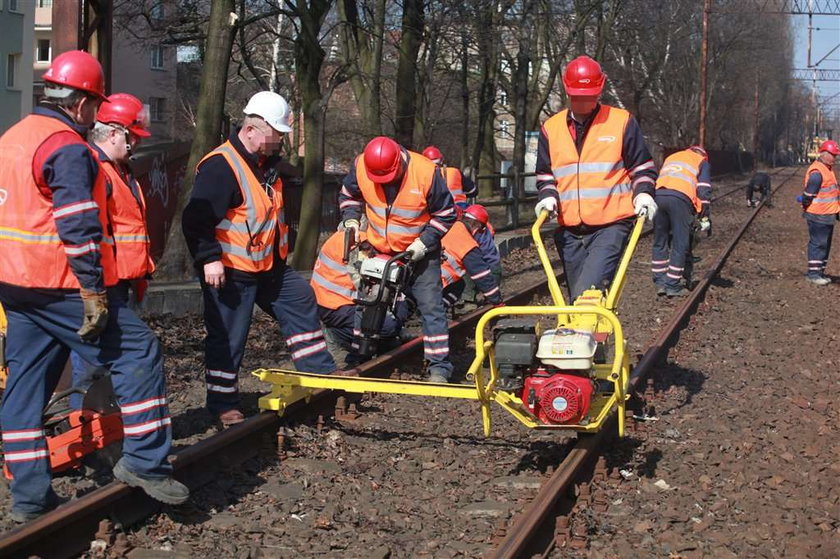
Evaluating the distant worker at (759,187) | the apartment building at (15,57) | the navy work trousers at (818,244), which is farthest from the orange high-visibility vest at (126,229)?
the apartment building at (15,57)

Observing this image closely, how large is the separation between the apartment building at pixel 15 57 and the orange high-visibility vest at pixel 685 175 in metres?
33.2

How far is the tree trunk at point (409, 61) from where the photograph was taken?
18.8 meters

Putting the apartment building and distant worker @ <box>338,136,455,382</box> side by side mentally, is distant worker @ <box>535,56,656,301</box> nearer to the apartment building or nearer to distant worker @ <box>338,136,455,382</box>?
distant worker @ <box>338,136,455,382</box>

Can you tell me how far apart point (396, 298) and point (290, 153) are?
2416cm

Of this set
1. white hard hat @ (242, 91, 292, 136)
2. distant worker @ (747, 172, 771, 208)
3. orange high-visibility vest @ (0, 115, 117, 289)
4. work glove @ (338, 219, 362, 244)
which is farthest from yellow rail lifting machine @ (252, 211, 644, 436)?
distant worker @ (747, 172, 771, 208)

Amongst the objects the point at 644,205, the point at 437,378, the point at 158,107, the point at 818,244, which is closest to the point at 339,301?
the point at 437,378

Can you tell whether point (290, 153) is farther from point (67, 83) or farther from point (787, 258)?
point (67, 83)

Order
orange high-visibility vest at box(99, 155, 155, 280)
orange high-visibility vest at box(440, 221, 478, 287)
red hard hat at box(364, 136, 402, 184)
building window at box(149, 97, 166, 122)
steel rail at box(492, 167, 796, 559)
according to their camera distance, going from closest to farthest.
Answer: steel rail at box(492, 167, 796, 559) < orange high-visibility vest at box(99, 155, 155, 280) < red hard hat at box(364, 136, 402, 184) < orange high-visibility vest at box(440, 221, 478, 287) < building window at box(149, 97, 166, 122)

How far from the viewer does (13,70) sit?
43.8 metres

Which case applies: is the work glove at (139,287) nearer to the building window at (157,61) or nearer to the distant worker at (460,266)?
the distant worker at (460,266)

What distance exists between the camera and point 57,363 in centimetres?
523


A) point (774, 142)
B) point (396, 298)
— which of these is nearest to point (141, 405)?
point (396, 298)

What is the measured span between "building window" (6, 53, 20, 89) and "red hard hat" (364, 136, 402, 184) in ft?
129

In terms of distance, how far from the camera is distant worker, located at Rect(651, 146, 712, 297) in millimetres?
13766
